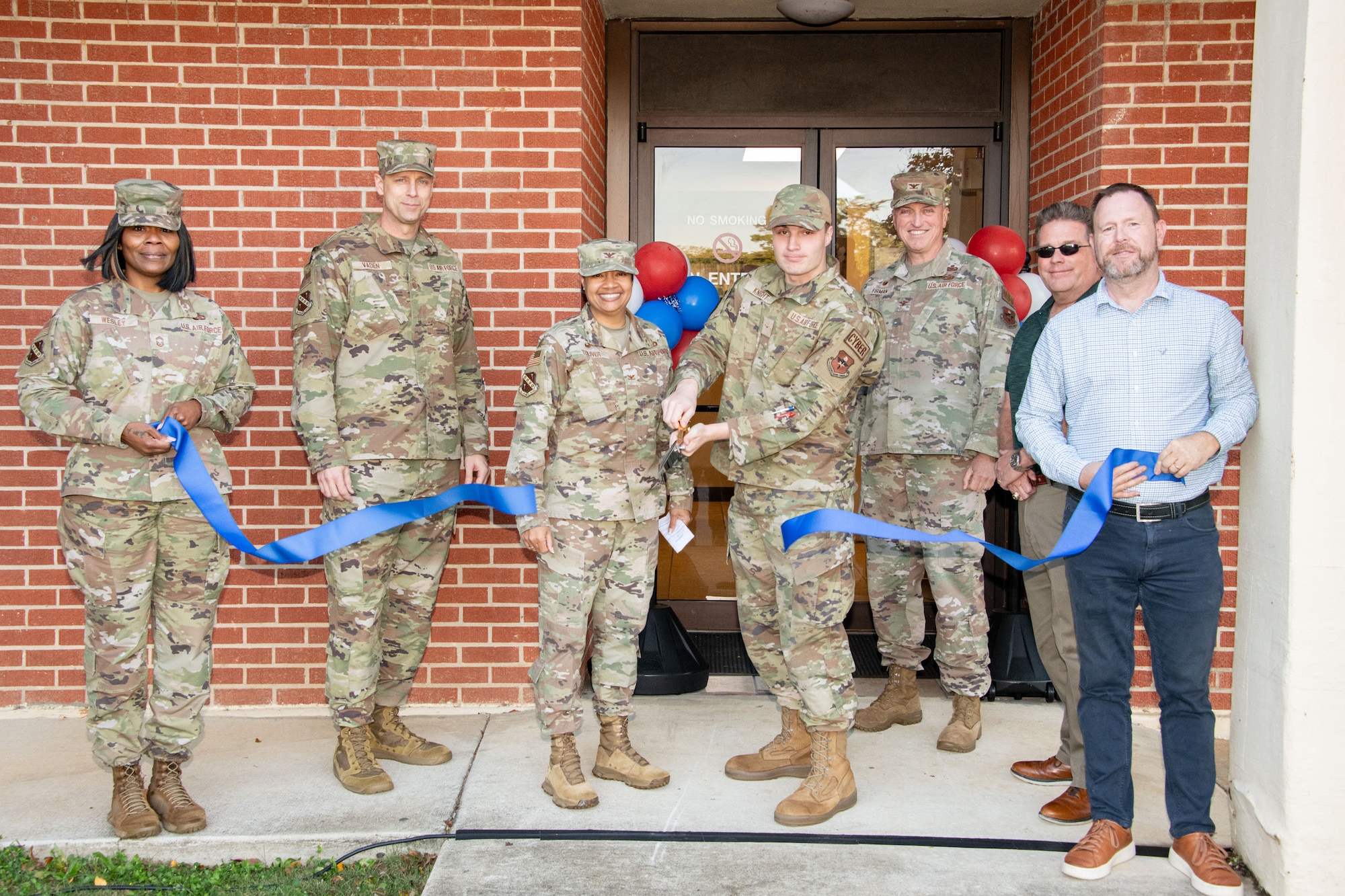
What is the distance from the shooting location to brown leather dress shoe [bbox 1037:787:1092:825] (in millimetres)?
3324

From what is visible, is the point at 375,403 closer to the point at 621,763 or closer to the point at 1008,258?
the point at 621,763

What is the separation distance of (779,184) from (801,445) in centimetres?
233

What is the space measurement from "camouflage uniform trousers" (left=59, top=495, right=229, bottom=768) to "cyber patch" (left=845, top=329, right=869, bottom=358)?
2266mm

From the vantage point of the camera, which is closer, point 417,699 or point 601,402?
point 601,402

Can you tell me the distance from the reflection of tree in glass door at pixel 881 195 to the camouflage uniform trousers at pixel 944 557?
160 cm

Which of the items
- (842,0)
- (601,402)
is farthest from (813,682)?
(842,0)

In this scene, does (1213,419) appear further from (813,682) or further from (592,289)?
(592,289)

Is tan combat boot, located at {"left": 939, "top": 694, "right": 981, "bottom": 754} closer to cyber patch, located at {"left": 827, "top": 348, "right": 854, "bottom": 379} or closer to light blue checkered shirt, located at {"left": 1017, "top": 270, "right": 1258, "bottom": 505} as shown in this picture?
light blue checkered shirt, located at {"left": 1017, "top": 270, "right": 1258, "bottom": 505}

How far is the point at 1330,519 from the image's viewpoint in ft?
9.29

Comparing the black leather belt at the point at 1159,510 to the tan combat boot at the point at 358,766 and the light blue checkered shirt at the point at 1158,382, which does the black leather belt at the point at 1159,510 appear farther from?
the tan combat boot at the point at 358,766

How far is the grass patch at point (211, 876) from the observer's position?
119 inches

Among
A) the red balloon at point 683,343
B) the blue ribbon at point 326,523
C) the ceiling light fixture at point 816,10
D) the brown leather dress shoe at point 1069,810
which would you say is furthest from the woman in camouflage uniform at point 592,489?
the ceiling light fixture at point 816,10

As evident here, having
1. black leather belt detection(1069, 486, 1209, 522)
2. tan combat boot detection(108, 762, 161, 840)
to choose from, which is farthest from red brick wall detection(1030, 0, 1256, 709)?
tan combat boot detection(108, 762, 161, 840)

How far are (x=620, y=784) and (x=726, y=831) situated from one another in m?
0.52
